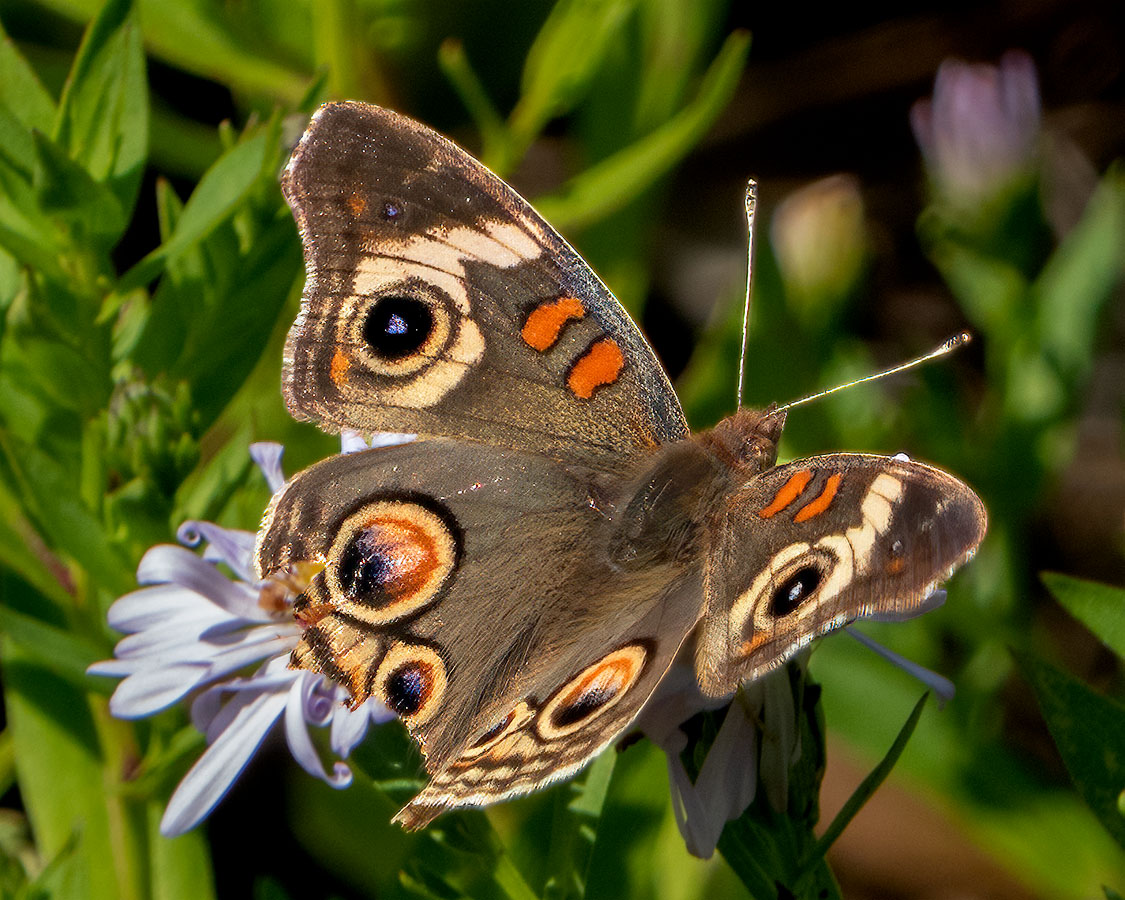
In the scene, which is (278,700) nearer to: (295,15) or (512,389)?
(512,389)

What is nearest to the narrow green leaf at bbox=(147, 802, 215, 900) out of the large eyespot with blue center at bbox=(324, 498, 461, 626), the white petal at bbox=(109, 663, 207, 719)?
the white petal at bbox=(109, 663, 207, 719)

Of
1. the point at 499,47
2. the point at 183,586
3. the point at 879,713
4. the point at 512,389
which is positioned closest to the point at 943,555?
the point at 512,389

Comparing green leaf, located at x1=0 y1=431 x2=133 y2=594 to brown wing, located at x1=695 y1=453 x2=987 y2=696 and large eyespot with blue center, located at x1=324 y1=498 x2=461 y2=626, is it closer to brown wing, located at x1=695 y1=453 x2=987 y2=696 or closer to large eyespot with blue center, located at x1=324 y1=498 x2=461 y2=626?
large eyespot with blue center, located at x1=324 y1=498 x2=461 y2=626

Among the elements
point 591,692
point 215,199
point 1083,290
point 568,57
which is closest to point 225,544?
point 215,199

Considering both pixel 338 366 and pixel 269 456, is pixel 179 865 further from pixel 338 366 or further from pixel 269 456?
pixel 338 366

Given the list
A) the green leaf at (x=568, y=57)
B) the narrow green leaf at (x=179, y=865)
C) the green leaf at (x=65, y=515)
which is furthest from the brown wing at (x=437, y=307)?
the green leaf at (x=568, y=57)

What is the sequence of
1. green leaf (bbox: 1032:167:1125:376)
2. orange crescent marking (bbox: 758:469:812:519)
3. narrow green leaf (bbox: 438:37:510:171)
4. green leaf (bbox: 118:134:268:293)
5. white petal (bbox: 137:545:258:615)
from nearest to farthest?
orange crescent marking (bbox: 758:469:812:519)
white petal (bbox: 137:545:258:615)
green leaf (bbox: 118:134:268:293)
narrow green leaf (bbox: 438:37:510:171)
green leaf (bbox: 1032:167:1125:376)

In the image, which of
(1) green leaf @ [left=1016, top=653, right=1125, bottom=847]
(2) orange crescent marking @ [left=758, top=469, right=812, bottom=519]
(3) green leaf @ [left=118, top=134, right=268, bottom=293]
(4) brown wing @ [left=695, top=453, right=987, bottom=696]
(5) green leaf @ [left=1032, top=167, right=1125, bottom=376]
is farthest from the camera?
(5) green leaf @ [left=1032, top=167, right=1125, bottom=376]

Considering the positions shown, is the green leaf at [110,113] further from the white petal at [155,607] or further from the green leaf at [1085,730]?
the green leaf at [1085,730]
